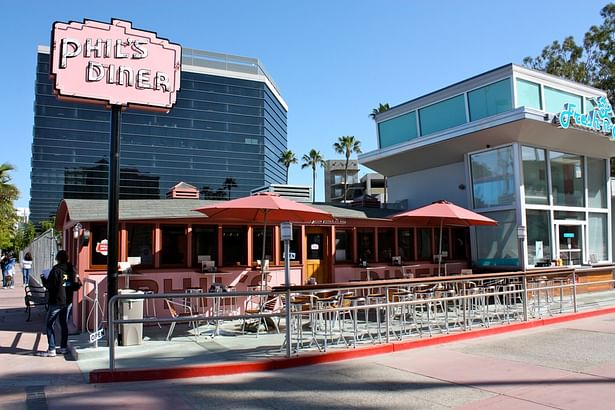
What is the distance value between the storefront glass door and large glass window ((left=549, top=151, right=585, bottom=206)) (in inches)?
33.4

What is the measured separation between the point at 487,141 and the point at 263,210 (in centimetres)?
891

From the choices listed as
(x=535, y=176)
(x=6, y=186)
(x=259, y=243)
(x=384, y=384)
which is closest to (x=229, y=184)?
(x=6, y=186)

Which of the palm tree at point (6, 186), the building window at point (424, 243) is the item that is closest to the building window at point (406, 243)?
the building window at point (424, 243)

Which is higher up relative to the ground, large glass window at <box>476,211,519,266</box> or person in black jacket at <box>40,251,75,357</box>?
large glass window at <box>476,211,519,266</box>

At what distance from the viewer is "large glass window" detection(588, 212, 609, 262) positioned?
738 inches

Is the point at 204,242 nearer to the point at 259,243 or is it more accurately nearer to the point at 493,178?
the point at 259,243

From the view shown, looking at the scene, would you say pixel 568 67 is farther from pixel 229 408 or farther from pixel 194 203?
pixel 229 408

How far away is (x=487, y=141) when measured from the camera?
54.9ft

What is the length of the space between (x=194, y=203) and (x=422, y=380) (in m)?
8.30

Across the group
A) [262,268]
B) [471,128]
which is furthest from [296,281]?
[471,128]

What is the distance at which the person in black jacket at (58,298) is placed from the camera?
8688mm

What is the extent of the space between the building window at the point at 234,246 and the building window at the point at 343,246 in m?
3.04

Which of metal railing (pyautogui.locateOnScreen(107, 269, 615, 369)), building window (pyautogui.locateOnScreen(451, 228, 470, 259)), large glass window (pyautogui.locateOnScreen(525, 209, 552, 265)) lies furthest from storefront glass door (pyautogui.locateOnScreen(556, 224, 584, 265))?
metal railing (pyautogui.locateOnScreen(107, 269, 615, 369))

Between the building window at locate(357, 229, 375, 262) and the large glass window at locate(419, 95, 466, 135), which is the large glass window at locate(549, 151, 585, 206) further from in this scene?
the building window at locate(357, 229, 375, 262)
